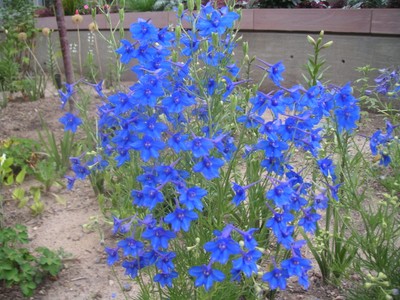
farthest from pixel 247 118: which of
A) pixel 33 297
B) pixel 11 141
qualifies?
pixel 11 141

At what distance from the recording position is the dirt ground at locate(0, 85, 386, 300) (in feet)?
8.01

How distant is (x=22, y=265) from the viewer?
240cm

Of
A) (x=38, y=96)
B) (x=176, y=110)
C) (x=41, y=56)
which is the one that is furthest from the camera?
(x=41, y=56)

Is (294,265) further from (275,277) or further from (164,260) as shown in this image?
(164,260)

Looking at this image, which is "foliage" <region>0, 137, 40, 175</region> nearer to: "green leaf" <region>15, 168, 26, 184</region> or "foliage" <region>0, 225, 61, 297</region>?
"green leaf" <region>15, 168, 26, 184</region>

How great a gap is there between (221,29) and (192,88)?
0.94ft

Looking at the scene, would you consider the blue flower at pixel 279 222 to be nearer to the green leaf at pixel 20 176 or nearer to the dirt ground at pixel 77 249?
the dirt ground at pixel 77 249

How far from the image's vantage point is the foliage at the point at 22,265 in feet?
7.73

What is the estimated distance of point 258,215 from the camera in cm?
207

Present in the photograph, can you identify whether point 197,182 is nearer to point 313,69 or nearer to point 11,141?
point 313,69

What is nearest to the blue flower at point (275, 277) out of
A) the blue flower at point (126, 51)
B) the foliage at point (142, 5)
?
the blue flower at point (126, 51)

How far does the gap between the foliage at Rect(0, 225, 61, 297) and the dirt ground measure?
0.31 ft

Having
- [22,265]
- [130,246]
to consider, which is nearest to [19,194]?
[22,265]

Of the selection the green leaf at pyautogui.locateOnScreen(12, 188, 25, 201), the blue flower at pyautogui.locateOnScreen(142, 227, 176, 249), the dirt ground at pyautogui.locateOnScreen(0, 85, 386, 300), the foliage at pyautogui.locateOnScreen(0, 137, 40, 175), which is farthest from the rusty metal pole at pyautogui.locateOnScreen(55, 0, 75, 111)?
the blue flower at pyautogui.locateOnScreen(142, 227, 176, 249)
